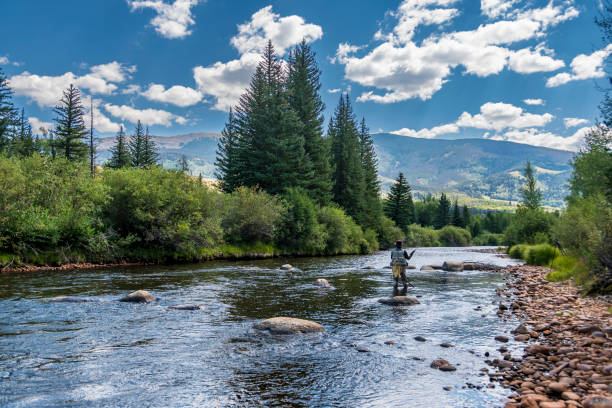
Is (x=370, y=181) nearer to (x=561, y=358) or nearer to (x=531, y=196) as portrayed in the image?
(x=531, y=196)

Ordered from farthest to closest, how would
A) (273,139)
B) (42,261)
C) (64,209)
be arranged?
1. (273,139)
2. (64,209)
3. (42,261)

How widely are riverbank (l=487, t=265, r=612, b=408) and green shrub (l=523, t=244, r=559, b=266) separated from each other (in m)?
22.1

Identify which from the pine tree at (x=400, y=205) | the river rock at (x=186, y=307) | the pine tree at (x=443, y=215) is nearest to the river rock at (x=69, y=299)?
the river rock at (x=186, y=307)

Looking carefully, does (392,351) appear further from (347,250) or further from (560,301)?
(347,250)

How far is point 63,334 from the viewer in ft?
35.2

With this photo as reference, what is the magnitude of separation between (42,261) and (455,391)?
2555 cm

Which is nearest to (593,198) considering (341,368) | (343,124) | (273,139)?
(341,368)

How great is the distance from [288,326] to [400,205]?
285ft

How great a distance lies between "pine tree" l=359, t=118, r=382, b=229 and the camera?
242 ft

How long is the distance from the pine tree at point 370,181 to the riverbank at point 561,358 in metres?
59.0

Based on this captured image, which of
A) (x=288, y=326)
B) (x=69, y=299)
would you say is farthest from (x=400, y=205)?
(x=288, y=326)

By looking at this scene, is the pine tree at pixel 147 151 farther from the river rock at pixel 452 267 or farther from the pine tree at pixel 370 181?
the river rock at pixel 452 267

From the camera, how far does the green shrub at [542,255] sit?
34081mm

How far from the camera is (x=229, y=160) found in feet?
203
